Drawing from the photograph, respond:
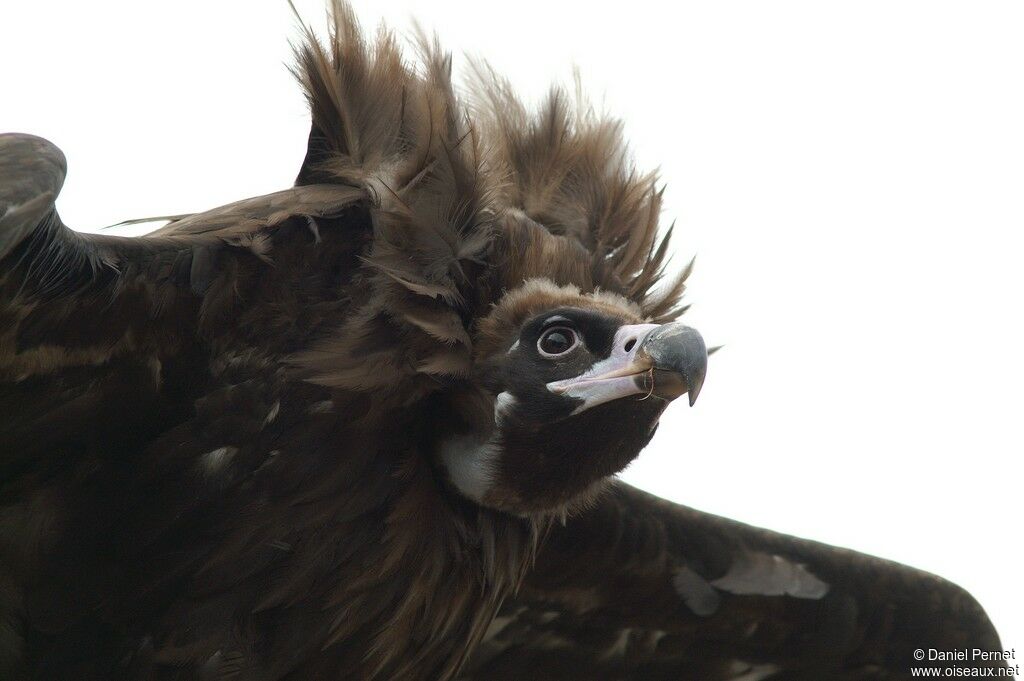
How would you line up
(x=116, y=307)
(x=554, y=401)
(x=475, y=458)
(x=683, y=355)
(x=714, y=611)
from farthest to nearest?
(x=714, y=611), (x=475, y=458), (x=554, y=401), (x=116, y=307), (x=683, y=355)

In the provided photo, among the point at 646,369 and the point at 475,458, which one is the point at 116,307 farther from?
the point at 646,369

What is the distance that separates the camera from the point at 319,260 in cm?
451

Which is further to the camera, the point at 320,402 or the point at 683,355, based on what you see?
the point at 320,402

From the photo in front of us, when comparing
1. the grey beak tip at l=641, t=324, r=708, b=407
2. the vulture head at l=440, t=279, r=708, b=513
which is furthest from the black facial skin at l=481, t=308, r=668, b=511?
the grey beak tip at l=641, t=324, r=708, b=407

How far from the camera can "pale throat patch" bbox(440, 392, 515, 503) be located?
14.7ft

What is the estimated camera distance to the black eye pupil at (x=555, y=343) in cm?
445

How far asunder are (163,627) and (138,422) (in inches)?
27.4

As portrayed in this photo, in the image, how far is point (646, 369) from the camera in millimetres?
4184

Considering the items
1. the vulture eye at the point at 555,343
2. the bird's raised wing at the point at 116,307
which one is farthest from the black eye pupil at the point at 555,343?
the bird's raised wing at the point at 116,307

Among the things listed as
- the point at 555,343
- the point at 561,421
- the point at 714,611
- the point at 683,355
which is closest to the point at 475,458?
the point at 561,421

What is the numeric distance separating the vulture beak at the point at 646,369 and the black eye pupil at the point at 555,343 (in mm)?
113

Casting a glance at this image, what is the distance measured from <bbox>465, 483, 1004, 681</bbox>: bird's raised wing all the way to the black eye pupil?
1.97m

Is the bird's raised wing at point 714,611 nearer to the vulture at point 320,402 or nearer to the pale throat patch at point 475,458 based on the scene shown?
the vulture at point 320,402

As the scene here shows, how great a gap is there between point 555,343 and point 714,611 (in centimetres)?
267
